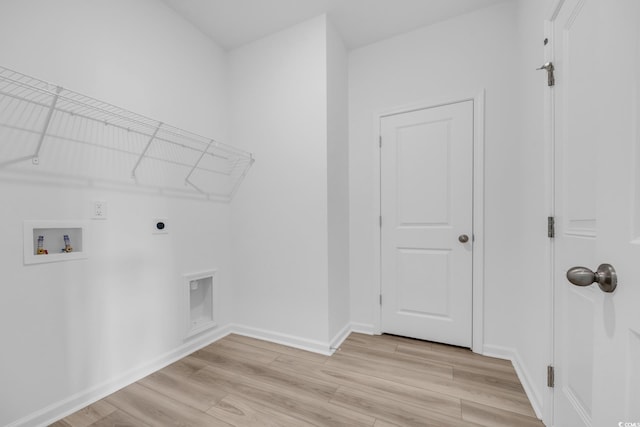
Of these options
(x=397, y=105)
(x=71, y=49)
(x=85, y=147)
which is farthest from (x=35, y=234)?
(x=397, y=105)

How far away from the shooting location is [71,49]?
1499 millimetres

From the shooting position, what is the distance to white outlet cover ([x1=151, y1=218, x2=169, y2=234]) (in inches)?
74.9

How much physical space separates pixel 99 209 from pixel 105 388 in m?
1.07

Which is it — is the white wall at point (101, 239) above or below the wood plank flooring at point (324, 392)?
above

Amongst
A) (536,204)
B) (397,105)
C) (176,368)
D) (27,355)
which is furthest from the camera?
(397,105)

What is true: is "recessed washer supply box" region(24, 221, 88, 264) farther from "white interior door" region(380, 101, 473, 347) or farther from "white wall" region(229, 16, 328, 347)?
"white interior door" region(380, 101, 473, 347)

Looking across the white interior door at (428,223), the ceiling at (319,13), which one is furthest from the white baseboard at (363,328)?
the ceiling at (319,13)

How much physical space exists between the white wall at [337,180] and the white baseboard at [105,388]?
111 cm

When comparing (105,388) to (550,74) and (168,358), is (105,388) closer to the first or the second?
(168,358)

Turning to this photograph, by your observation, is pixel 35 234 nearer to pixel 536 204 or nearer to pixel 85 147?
pixel 85 147

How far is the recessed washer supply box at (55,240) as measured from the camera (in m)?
1.33

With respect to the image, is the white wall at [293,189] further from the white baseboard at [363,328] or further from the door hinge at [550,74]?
the door hinge at [550,74]

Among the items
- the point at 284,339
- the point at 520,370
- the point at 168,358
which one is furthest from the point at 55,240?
the point at 520,370

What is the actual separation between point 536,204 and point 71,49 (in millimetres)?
2743
